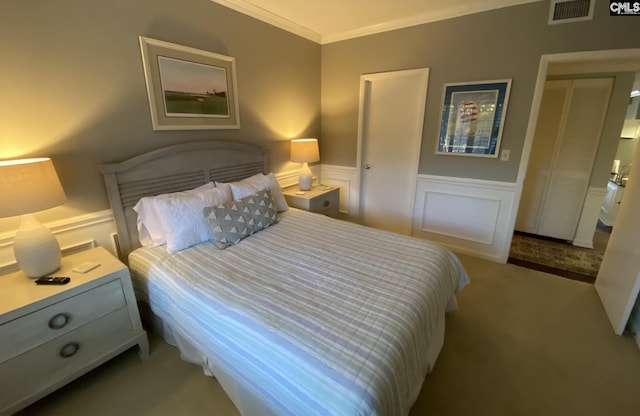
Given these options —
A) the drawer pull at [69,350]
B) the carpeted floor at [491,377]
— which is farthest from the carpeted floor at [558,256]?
the drawer pull at [69,350]

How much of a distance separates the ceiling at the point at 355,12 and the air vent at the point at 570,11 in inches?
9.1

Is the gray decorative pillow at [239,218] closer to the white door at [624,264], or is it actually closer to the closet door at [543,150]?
the white door at [624,264]

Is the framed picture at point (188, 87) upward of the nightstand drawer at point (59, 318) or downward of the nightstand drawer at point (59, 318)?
upward

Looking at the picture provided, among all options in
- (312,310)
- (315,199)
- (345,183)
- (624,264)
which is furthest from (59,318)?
(624,264)

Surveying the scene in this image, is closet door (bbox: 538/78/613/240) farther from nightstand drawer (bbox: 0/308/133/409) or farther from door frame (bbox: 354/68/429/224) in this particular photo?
nightstand drawer (bbox: 0/308/133/409)

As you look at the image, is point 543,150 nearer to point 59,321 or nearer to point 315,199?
point 315,199

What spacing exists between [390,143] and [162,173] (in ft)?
8.43

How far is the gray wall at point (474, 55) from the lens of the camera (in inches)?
88.3

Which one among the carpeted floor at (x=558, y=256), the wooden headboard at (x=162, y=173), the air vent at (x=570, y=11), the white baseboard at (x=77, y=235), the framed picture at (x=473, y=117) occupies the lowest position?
the carpeted floor at (x=558, y=256)

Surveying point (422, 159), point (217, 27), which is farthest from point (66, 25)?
point (422, 159)

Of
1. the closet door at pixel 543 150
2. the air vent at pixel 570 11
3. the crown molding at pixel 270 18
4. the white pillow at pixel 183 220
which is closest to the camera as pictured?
the white pillow at pixel 183 220

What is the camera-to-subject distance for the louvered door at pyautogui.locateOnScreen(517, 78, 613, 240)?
3.20 metres

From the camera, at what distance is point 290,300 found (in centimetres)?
129

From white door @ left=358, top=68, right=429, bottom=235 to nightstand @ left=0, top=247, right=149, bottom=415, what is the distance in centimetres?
288
